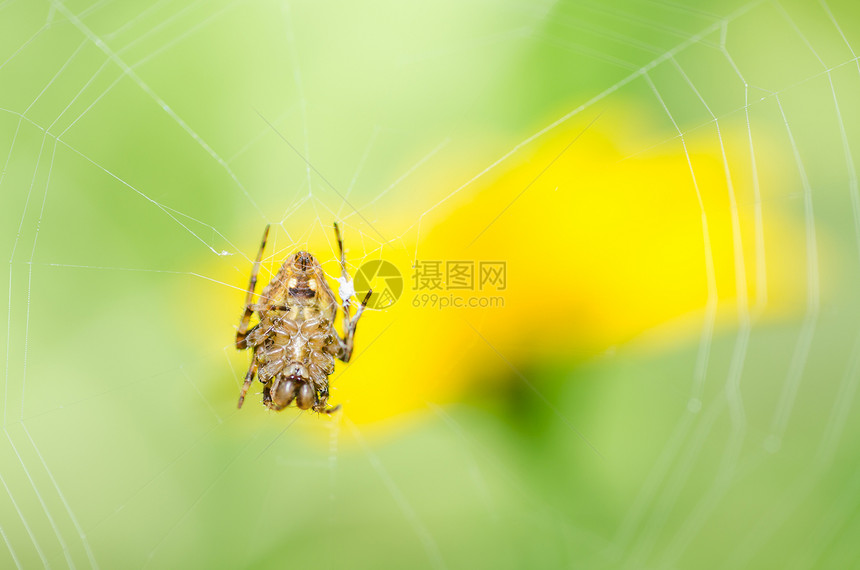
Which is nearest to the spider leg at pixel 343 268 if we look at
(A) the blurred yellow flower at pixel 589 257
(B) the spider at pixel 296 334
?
(B) the spider at pixel 296 334

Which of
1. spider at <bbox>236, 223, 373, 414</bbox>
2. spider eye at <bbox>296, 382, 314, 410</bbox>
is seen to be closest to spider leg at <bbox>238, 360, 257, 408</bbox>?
spider at <bbox>236, 223, 373, 414</bbox>

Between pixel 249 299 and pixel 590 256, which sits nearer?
pixel 590 256

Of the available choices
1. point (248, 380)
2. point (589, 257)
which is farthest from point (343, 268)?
point (589, 257)

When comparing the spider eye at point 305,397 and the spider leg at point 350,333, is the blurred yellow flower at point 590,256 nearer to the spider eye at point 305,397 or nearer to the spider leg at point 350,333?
the spider leg at point 350,333

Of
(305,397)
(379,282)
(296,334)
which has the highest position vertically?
(379,282)

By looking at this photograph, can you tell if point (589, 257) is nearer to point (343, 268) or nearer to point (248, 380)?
point (343, 268)

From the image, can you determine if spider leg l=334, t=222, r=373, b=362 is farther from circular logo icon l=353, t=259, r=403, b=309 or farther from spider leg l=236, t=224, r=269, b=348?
spider leg l=236, t=224, r=269, b=348

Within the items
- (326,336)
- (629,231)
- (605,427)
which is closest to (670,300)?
(629,231)

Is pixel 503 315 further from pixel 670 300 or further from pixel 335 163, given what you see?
pixel 335 163
